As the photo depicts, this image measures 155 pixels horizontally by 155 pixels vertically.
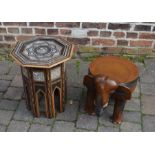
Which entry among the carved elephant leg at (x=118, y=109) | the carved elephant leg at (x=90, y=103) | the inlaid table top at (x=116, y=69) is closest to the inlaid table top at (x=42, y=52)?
the inlaid table top at (x=116, y=69)

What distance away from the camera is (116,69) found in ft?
10.4

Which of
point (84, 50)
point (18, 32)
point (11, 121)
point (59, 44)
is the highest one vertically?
point (59, 44)

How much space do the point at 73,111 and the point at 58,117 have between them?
0.65 feet

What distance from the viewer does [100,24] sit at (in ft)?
13.4

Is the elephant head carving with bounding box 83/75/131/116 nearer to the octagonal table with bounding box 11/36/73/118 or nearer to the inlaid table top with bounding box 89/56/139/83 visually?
the inlaid table top with bounding box 89/56/139/83

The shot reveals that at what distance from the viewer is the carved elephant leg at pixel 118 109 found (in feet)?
9.91

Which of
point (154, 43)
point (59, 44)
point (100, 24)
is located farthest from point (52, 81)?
point (154, 43)

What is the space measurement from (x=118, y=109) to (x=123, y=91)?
31 centimetres

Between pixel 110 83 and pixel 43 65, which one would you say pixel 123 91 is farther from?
pixel 43 65

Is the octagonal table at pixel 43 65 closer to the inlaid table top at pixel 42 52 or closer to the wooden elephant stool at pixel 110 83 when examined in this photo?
the inlaid table top at pixel 42 52

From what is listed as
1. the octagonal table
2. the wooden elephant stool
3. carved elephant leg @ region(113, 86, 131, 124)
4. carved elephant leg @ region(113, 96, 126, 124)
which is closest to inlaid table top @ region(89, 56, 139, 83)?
the wooden elephant stool

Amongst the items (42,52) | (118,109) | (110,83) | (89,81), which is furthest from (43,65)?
(118,109)

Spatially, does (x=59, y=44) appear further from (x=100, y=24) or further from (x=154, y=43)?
(x=154, y=43)

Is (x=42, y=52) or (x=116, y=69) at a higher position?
(x=42, y=52)
